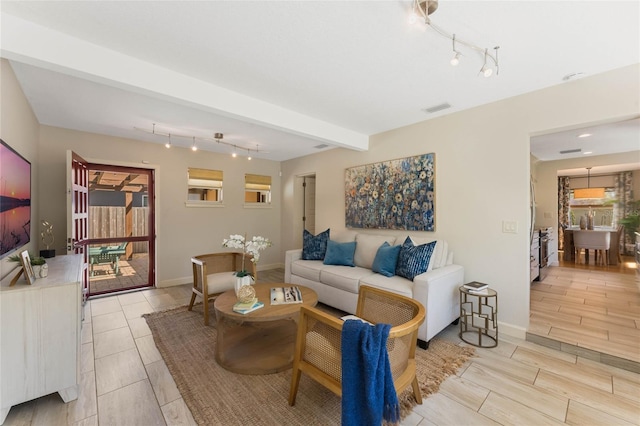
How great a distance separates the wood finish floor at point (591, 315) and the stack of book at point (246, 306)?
277 cm

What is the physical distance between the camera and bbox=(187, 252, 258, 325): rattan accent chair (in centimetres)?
318

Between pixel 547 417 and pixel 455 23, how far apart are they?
264 centimetres

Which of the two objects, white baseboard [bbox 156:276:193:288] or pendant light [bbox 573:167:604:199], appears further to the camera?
pendant light [bbox 573:167:604:199]

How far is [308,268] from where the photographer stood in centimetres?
385

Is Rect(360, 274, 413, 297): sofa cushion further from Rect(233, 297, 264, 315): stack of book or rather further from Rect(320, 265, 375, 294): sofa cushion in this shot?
Rect(233, 297, 264, 315): stack of book

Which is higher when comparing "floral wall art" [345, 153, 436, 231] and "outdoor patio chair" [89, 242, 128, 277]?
"floral wall art" [345, 153, 436, 231]

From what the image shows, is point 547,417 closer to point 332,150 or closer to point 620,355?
point 620,355

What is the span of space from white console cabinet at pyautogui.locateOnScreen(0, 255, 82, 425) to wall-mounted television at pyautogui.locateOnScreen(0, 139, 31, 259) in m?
0.33

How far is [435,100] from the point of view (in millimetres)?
2908

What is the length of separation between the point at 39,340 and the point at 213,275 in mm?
1794

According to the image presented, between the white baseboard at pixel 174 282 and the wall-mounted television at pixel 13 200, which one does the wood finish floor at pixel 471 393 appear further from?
the white baseboard at pixel 174 282

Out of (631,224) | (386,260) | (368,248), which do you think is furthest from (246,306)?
(631,224)

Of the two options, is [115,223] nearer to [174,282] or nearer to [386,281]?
[174,282]

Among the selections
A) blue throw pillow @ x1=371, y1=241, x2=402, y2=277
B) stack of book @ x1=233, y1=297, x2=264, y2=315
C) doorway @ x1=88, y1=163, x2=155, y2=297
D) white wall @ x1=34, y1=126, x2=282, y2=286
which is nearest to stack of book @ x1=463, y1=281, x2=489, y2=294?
blue throw pillow @ x1=371, y1=241, x2=402, y2=277
